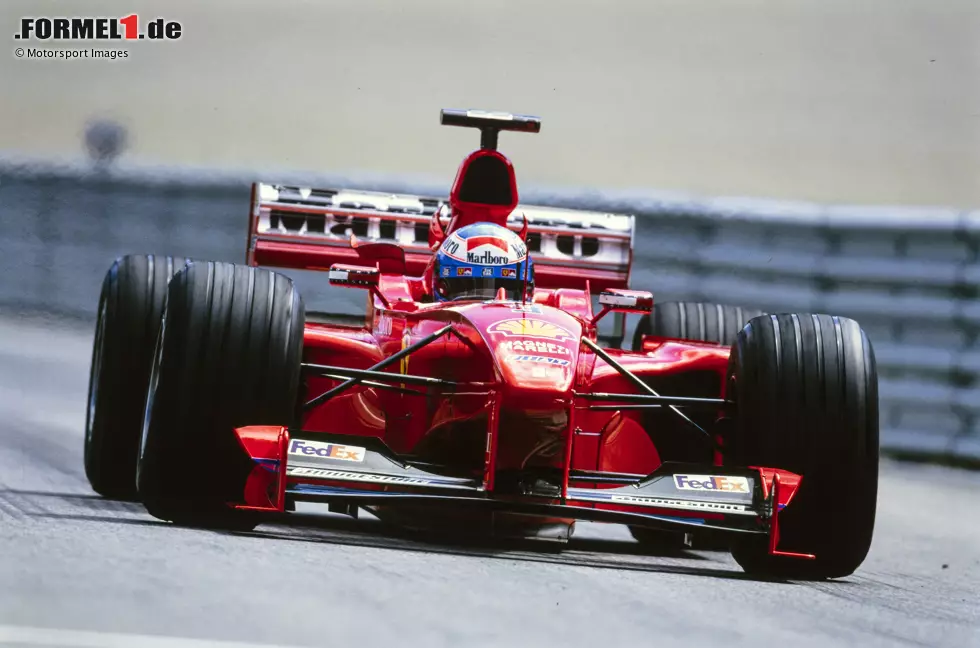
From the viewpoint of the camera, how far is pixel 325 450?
525 cm

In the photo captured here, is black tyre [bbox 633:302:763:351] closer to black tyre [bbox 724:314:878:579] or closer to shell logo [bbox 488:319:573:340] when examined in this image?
black tyre [bbox 724:314:878:579]

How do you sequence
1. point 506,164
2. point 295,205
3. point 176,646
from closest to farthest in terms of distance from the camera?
point 176,646, point 506,164, point 295,205

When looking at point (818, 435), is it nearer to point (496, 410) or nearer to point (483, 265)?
point (496, 410)

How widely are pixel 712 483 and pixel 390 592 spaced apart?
1.57 meters

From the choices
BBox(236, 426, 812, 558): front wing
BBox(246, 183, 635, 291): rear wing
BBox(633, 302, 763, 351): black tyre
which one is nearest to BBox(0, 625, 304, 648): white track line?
BBox(236, 426, 812, 558): front wing

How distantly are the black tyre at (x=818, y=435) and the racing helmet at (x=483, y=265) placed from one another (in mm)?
1351

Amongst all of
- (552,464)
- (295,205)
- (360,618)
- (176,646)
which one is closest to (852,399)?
(552,464)

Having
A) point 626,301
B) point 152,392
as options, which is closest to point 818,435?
point 626,301

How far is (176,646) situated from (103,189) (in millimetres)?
6555

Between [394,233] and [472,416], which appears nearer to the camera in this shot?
[472,416]

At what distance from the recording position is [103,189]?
9625 millimetres

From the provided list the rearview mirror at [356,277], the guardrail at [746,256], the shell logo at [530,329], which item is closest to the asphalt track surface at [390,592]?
the shell logo at [530,329]

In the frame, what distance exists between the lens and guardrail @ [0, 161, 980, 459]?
394 inches

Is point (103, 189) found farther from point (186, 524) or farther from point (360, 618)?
point (360, 618)
